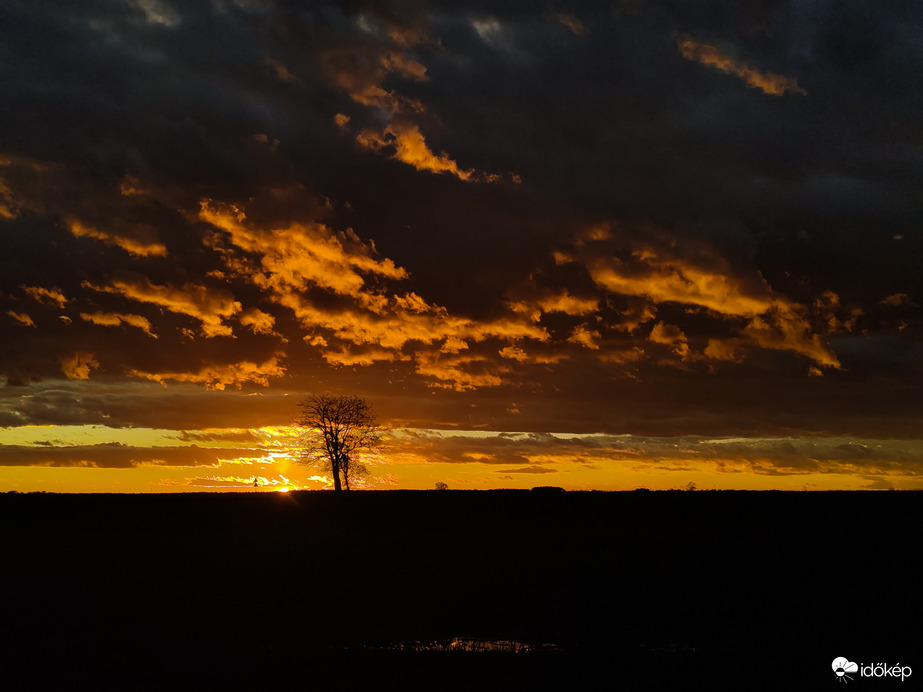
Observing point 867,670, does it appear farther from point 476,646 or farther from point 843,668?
point 476,646

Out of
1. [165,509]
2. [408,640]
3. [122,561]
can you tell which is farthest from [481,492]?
[408,640]

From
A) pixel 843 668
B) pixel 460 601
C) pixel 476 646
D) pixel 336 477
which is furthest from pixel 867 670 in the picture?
pixel 336 477

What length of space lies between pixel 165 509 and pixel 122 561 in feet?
87.8

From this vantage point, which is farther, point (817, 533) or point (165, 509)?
point (165, 509)

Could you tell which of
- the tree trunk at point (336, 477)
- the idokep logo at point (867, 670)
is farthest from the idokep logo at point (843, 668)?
the tree trunk at point (336, 477)

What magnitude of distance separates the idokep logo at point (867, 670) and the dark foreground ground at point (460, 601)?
380mm

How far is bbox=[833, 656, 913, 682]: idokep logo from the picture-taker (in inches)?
759

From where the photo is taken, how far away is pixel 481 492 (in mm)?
70125

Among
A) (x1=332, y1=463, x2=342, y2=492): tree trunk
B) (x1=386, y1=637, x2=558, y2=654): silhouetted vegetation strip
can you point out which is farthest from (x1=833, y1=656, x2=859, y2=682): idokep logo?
(x1=332, y1=463, x2=342, y2=492): tree trunk

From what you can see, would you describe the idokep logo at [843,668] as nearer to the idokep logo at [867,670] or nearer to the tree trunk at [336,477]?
the idokep logo at [867,670]

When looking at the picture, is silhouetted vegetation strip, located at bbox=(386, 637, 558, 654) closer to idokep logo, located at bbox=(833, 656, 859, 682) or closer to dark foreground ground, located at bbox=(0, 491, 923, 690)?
dark foreground ground, located at bbox=(0, 491, 923, 690)

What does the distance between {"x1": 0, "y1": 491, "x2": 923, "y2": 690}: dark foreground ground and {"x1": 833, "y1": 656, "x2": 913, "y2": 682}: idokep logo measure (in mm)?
380

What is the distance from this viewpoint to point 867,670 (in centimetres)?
1970

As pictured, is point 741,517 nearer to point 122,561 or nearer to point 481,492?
point 481,492
